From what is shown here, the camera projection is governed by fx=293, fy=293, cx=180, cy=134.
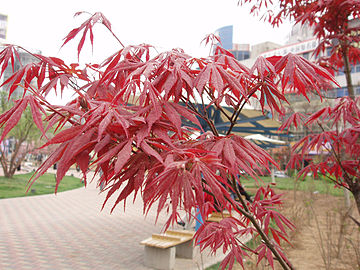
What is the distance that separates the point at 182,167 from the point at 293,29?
389 cm

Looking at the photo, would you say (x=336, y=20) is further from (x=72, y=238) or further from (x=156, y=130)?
(x=72, y=238)

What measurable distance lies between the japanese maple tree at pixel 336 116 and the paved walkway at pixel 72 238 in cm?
143

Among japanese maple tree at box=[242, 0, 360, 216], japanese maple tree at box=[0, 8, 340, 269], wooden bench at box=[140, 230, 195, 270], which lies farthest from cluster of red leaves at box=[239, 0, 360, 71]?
wooden bench at box=[140, 230, 195, 270]

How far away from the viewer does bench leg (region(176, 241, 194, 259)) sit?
4.80 meters

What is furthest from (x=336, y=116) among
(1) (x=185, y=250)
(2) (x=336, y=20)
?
(1) (x=185, y=250)

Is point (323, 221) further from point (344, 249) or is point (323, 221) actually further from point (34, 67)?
point (34, 67)

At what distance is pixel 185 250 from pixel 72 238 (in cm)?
250

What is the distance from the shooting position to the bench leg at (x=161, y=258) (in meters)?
4.25

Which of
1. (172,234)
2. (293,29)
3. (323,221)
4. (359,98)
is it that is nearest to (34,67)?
(359,98)

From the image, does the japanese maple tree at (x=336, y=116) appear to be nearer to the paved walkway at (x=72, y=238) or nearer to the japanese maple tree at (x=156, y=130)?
the japanese maple tree at (x=156, y=130)

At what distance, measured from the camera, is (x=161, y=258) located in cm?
429

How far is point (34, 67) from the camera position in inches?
59.2

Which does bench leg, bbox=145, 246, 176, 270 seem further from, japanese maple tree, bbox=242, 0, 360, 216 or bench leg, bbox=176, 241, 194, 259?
japanese maple tree, bbox=242, 0, 360, 216

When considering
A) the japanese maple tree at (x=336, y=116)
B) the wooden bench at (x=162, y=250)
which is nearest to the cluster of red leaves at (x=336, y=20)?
the japanese maple tree at (x=336, y=116)
